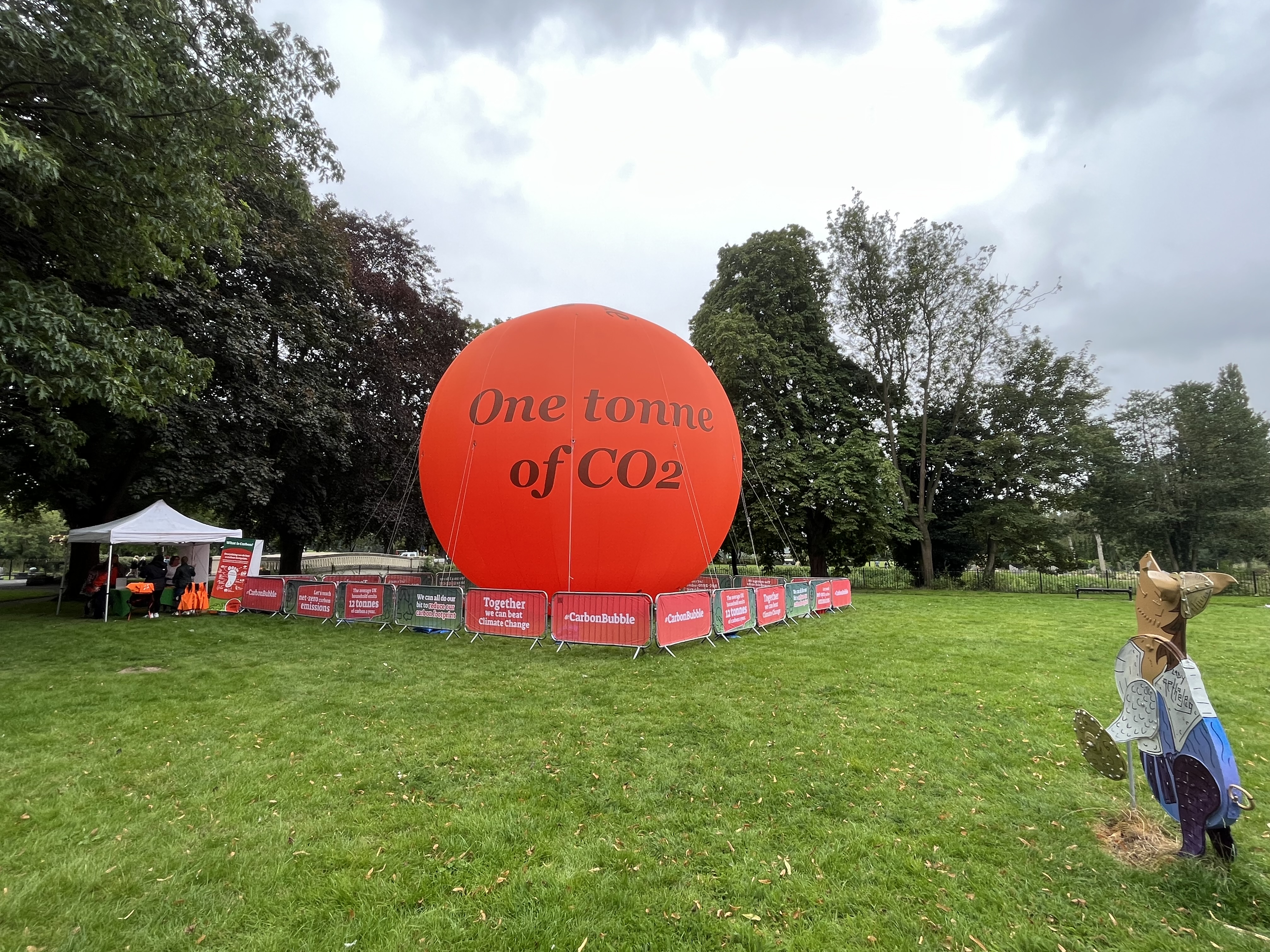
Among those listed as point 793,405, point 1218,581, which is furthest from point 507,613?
point 793,405

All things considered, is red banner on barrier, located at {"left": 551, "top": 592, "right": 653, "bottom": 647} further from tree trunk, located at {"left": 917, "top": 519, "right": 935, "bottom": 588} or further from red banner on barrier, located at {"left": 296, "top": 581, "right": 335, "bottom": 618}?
tree trunk, located at {"left": 917, "top": 519, "right": 935, "bottom": 588}

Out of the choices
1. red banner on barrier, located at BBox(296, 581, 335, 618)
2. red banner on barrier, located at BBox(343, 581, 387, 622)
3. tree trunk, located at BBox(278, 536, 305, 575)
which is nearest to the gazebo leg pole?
red banner on barrier, located at BBox(296, 581, 335, 618)

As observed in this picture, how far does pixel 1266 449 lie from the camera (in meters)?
24.3

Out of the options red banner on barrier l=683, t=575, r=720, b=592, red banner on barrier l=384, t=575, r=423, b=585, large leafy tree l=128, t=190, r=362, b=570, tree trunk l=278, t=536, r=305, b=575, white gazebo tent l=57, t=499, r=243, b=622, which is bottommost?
red banner on barrier l=683, t=575, r=720, b=592

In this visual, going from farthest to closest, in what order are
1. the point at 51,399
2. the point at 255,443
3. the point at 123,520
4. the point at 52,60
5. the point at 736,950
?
the point at 255,443 < the point at 123,520 < the point at 51,399 < the point at 52,60 < the point at 736,950

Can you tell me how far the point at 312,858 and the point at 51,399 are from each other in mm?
11410

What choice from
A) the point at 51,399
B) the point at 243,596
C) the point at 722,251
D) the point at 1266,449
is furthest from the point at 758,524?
the point at 1266,449

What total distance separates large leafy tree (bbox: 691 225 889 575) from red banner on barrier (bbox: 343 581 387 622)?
1286 cm

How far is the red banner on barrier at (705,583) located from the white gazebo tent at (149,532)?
12.0 metres

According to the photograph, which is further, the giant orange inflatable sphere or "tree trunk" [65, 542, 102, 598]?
"tree trunk" [65, 542, 102, 598]

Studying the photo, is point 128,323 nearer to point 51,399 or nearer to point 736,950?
point 51,399

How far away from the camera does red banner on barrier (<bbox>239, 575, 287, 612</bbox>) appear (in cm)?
1438

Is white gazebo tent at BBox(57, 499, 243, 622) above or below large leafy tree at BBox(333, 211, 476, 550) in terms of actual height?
below

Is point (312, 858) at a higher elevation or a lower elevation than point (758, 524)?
lower
